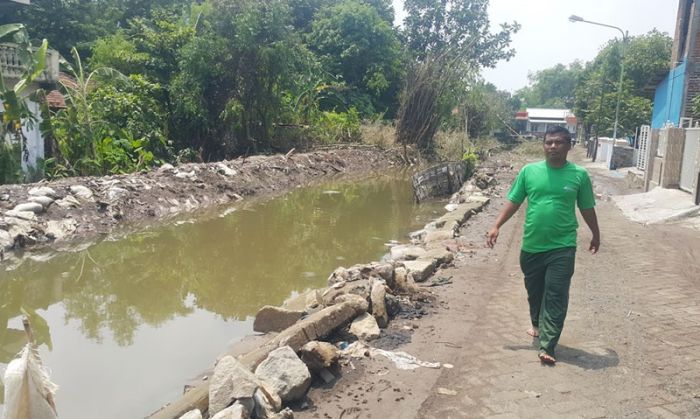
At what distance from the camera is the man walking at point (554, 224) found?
409 cm

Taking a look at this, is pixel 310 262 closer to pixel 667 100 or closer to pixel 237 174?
pixel 237 174

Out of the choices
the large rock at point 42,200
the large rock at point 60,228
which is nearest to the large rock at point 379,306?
the large rock at point 60,228

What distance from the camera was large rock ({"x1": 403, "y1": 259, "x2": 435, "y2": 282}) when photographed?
21.8 feet

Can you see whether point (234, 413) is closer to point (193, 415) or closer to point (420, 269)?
point (193, 415)

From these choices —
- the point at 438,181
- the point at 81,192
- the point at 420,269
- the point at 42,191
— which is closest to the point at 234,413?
the point at 420,269

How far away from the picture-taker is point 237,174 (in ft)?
54.2

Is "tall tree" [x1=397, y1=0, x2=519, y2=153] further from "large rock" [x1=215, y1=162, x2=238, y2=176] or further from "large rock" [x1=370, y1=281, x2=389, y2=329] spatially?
"large rock" [x1=370, y1=281, x2=389, y2=329]

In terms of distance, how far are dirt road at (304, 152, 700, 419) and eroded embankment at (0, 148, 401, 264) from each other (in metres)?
7.12

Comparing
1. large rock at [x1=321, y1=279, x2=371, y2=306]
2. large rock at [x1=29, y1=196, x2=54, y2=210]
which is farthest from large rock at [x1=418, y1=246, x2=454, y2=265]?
large rock at [x1=29, y1=196, x2=54, y2=210]

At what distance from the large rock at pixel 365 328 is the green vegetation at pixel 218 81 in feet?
37.0

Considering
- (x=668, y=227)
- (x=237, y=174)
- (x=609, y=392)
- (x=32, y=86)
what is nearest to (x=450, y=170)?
(x=237, y=174)

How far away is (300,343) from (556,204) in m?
2.18

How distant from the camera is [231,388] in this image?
3318 mm

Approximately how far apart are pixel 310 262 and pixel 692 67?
15.9 m
